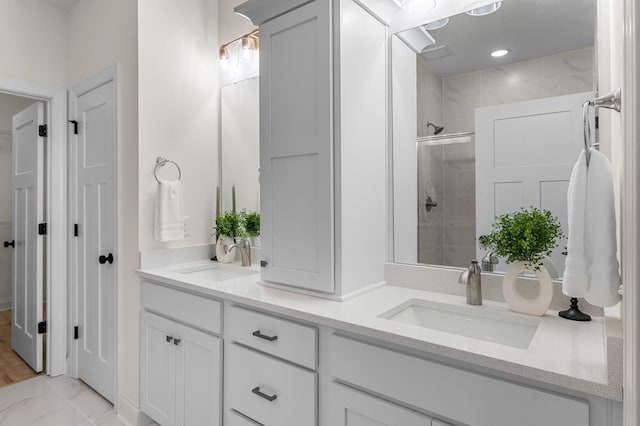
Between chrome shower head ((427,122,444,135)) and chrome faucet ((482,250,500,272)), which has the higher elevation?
chrome shower head ((427,122,444,135))

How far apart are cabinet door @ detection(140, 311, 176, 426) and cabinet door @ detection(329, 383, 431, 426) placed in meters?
1.02

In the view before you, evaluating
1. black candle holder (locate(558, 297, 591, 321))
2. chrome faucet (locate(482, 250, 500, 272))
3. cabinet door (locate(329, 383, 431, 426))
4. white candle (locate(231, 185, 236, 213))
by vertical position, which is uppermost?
white candle (locate(231, 185, 236, 213))

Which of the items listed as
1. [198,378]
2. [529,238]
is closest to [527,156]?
[529,238]

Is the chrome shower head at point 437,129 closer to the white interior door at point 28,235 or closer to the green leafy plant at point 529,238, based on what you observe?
the green leafy plant at point 529,238

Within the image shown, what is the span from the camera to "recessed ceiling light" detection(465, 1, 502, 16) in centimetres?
153

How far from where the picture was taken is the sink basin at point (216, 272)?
2135 millimetres

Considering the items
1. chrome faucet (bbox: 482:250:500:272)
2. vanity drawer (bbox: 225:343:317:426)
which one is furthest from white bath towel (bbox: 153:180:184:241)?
chrome faucet (bbox: 482:250:500:272)

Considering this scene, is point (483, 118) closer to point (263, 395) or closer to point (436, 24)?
point (436, 24)

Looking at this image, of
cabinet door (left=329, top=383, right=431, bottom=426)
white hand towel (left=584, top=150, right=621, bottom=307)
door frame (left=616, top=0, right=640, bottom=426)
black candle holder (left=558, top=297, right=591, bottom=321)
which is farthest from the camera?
black candle holder (left=558, top=297, right=591, bottom=321)

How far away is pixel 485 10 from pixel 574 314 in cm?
124

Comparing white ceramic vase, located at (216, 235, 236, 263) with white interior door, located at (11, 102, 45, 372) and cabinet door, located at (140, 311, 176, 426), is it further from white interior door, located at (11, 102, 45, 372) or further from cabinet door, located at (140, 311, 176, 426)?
white interior door, located at (11, 102, 45, 372)

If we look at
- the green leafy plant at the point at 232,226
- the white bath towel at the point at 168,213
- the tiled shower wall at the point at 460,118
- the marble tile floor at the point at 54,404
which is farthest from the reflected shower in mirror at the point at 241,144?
the marble tile floor at the point at 54,404

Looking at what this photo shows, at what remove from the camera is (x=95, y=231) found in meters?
2.44

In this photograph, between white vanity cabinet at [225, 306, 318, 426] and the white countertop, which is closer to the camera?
the white countertop
